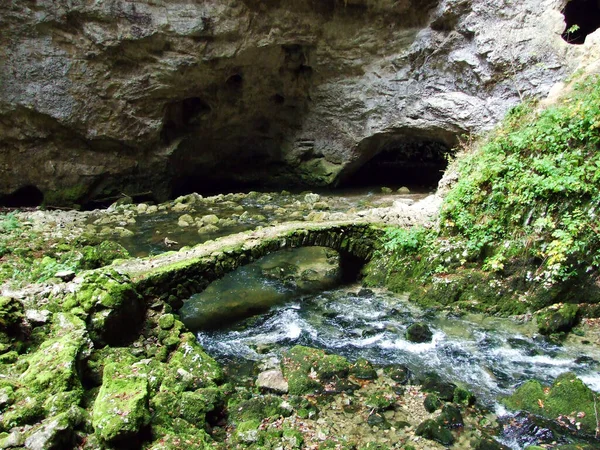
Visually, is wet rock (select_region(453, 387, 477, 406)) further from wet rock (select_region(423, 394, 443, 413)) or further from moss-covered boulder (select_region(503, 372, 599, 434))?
moss-covered boulder (select_region(503, 372, 599, 434))

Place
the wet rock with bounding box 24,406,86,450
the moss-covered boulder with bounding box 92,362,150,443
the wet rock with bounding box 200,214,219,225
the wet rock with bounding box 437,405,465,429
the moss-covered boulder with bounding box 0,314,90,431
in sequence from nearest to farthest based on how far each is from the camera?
the wet rock with bounding box 24,406,86,450 → the moss-covered boulder with bounding box 92,362,150,443 → the moss-covered boulder with bounding box 0,314,90,431 → the wet rock with bounding box 437,405,465,429 → the wet rock with bounding box 200,214,219,225

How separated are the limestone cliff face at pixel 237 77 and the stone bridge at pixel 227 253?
721cm

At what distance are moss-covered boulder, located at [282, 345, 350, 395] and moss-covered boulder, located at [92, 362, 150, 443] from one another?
1.63 m

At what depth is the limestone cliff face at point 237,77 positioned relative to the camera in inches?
465

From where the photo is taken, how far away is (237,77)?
49.6ft

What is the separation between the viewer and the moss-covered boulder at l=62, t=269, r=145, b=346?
4848 mm

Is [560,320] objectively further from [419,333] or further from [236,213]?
[236,213]

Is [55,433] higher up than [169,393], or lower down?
higher up

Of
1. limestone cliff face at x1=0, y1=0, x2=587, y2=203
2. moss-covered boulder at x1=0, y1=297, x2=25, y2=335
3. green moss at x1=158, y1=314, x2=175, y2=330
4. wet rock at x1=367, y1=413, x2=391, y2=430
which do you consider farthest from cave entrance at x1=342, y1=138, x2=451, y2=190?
moss-covered boulder at x1=0, y1=297, x2=25, y2=335

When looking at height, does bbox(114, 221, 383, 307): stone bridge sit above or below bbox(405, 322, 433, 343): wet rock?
above

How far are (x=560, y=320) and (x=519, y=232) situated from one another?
1.37 m

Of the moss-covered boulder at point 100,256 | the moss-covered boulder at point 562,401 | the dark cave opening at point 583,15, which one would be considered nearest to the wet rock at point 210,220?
the moss-covered boulder at point 100,256

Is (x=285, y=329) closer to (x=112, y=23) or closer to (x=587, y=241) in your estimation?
(x=587, y=241)

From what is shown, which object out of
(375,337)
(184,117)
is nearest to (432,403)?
(375,337)
